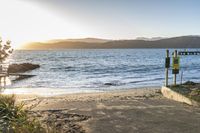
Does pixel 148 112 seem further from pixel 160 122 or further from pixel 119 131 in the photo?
pixel 119 131

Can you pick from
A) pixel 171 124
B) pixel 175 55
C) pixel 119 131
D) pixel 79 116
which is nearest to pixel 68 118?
pixel 79 116

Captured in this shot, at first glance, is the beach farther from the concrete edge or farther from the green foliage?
the green foliage

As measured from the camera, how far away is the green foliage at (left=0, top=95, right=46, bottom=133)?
6.68m

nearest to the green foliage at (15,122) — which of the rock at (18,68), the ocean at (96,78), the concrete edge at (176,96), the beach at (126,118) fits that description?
the beach at (126,118)

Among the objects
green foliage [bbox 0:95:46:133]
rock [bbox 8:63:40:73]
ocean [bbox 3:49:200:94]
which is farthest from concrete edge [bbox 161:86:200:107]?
rock [bbox 8:63:40:73]

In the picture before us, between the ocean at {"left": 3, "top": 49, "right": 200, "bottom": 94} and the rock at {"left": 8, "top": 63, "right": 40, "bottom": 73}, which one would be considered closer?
the ocean at {"left": 3, "top": 49, "right": 200, "bottom": 94}

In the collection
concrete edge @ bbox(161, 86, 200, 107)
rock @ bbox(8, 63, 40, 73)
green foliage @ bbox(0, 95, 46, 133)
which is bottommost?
rock @ bbox(8, 63, 40, 73)

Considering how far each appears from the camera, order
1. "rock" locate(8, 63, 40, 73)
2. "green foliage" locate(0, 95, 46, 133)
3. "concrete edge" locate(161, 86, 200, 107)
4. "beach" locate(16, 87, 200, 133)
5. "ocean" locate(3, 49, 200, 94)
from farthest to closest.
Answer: "rock" locate(8, 63, 40, 73) < "ocean" locate(3, 49, 200, 94) < "concrete edge" locate(161, 86, 200, 107) < "beach" locate(16, 87, 200, 133) < "green foliage" locate(0, 95, 46, 133)

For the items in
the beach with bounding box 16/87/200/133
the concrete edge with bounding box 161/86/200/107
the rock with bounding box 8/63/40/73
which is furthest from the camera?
the rock with bounding box 8/63/40/73

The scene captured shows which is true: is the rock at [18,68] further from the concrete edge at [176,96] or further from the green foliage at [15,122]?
the green foliage at [15,122]

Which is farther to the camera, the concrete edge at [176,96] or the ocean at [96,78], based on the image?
the ocean at [96,78]

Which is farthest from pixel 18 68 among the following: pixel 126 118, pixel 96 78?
pixel 126 118

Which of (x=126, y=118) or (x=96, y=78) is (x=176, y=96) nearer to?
(x=126, y=118)

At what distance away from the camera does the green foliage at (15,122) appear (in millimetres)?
6684
